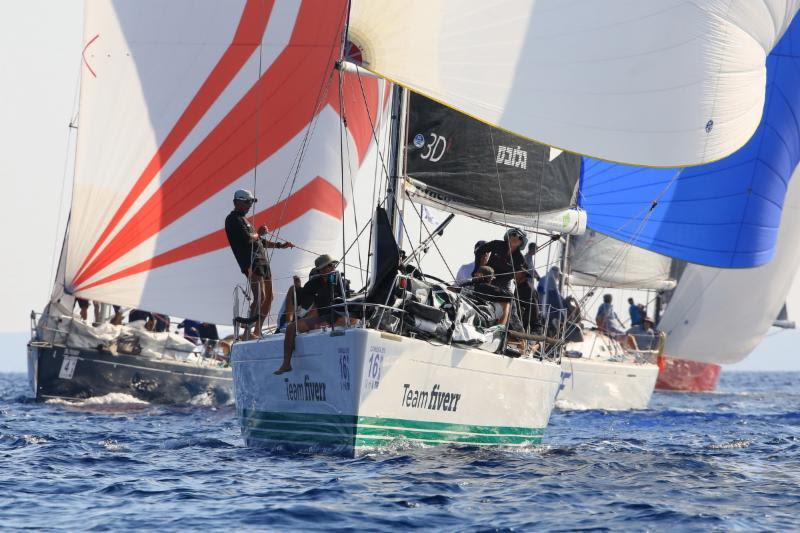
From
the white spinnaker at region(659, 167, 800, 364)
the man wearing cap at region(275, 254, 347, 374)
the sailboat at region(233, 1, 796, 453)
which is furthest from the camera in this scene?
the white spinnaker at region(659, 167, 800, 364)

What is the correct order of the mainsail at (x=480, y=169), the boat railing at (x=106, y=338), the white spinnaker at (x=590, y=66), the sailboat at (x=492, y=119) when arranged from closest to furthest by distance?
the sailboat at (x=492, y=119) < the white spinnaker at (x=590, y=66) < the mainsail at (x=480, y=169) < the boat railing at (x=106, y=338)

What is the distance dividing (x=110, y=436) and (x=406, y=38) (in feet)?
17.3

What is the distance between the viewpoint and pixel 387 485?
817 centimetres

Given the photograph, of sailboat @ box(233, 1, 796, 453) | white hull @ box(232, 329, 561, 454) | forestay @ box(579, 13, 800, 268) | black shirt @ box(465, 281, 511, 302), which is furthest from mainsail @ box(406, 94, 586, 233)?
forestay @ box(579, 13, 800, 268)

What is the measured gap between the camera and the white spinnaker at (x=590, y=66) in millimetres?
9750

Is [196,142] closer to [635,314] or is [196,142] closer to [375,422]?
[375,422]

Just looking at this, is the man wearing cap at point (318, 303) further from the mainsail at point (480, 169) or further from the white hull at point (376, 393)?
the mainsail at point (480, 169)

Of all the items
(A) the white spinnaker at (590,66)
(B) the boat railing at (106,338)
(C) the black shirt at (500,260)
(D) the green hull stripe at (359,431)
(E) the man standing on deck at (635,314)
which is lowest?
(D) the green hull stripe at (359,431)

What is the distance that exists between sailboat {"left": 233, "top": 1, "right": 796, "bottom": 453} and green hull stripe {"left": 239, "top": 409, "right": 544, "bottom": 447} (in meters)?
0.02

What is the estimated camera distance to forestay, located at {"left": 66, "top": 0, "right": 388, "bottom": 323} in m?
16.6

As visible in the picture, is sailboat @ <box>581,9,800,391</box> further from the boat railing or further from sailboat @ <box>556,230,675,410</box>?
the boat railing

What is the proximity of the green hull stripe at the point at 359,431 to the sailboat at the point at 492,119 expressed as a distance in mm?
16

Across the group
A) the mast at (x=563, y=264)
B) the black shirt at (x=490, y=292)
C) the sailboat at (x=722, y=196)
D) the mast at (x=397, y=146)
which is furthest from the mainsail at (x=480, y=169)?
the mast at (x=563, y=264)

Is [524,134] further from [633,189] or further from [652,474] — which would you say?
[633,189]
